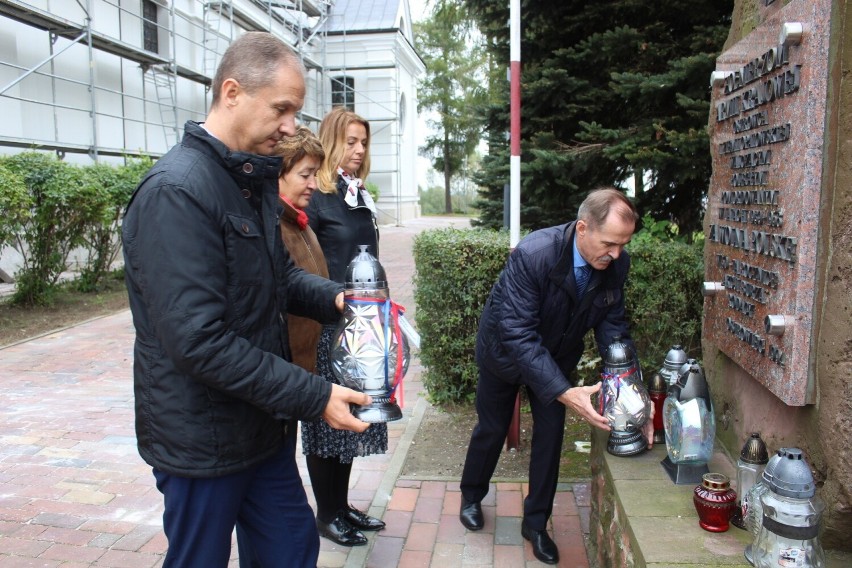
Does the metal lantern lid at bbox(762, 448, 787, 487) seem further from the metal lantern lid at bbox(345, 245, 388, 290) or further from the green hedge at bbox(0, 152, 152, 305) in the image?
the green hedge at bbox(0, 152, 152, 305)

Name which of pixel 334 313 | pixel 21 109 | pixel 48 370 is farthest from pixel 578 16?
pixel 21 109

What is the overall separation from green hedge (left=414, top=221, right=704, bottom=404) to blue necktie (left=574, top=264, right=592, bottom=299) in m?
1.55

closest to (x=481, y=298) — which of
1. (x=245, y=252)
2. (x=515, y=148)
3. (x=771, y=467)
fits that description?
(x=515, y=148)

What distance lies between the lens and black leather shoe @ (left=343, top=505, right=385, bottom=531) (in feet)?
10.5

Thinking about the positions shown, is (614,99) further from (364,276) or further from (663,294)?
(364,276)

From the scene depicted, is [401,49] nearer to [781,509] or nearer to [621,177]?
[621,177]

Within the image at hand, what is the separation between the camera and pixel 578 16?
17.4ft

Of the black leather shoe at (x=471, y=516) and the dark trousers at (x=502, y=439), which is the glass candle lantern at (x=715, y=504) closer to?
the dark trousers at (x=502, y=439)

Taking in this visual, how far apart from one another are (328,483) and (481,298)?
5.88ft

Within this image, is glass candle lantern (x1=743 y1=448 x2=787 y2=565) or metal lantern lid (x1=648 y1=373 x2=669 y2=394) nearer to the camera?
glass candle lantern (x1=743 y1=448 x2=787 y2=565)

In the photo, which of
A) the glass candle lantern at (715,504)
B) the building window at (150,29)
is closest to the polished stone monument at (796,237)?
the glass candle lantern at (715,504)

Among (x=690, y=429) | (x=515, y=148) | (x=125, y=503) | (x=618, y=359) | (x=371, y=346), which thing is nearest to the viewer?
(x=371, y=346)

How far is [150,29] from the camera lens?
15070mm

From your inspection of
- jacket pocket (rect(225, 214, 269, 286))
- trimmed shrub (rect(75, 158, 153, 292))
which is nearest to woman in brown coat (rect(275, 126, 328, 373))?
jacket pocket (rect(225, 214, 269, 286))
